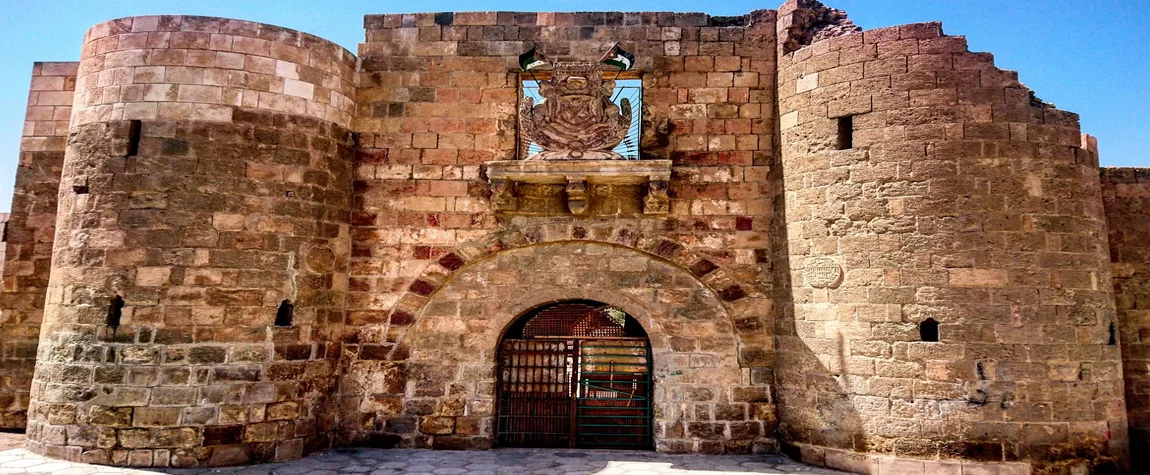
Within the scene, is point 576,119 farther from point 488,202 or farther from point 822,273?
point 822,273

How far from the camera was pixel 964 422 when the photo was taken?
590 cm

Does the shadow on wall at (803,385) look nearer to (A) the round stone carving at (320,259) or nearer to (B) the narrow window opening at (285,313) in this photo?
(A) the round stone carving at (320,259)

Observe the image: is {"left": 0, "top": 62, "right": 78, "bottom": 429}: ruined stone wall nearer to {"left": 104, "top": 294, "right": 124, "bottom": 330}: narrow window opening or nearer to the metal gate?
{"left": 104, "top": 294, "right": 124, "bottom": 330}: narrow window opening

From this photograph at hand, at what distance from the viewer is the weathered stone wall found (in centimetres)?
680

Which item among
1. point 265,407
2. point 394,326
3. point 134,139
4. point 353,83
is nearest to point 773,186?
point 394,326

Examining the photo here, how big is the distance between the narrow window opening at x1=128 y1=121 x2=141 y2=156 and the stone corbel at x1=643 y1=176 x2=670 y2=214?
16.9 feet

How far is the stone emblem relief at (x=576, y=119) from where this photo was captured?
23.4 ft

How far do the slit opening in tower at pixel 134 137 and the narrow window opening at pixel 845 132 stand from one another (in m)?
7.00

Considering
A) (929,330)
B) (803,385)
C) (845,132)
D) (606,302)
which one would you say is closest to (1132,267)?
(929,330)

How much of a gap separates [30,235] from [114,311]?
2.42 m

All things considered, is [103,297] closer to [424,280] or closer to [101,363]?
[101,363]

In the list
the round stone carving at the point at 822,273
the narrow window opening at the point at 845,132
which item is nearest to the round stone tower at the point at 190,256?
the round stone carving at the point at 822,273

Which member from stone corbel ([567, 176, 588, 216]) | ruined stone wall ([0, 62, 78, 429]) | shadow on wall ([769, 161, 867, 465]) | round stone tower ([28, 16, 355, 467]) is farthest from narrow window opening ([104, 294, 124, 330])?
shadow on wall ([769, 161, 867, 465])

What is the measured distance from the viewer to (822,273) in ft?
21.5
